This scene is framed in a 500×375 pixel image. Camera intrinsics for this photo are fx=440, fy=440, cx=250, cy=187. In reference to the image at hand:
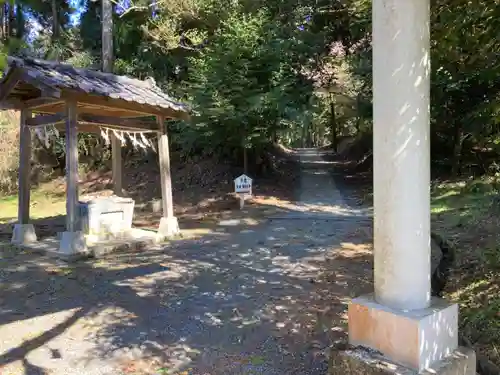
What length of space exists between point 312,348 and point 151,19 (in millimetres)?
13592

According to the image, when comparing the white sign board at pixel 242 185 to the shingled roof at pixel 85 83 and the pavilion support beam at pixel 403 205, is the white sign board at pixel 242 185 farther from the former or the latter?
the pavilion support beam at pixel 403 205

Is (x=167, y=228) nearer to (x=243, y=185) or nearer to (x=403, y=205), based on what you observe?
(x=243, y=185)

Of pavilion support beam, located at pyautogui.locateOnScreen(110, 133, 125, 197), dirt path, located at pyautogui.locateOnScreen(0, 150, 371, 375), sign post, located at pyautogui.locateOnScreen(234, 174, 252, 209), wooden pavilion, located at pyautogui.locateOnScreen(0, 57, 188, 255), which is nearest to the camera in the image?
dirt path, located at pyautogui.locateOnScreen(0, 150, 371, 375)

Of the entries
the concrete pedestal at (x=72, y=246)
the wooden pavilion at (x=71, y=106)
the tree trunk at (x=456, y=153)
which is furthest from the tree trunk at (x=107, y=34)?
the tree trunk at (x=456, y=153)

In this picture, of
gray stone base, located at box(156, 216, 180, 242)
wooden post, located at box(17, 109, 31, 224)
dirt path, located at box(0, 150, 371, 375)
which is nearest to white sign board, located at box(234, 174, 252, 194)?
gray stone base, located at box(156, 216, 180, 242)

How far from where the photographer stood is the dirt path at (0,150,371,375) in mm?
3508

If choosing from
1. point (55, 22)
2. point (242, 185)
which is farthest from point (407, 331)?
point (55, 22)

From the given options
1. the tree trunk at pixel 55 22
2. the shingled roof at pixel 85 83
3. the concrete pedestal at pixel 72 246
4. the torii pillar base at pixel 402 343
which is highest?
the tree trunk at pixel 55 22

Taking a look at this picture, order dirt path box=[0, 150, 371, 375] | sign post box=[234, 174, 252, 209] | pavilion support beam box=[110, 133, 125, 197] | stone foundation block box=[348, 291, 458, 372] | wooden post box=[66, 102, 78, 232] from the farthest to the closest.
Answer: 1. sign post box=[234, 174, 252, 209]
2. pavilion support beam box=[110, 133, 125, 197]
3. wooden post box=[66, 102, 78, 232]
4. dirt path box=[0, 150, 371, 375]
5. stone foundation block box=[348, 291, 458, 372]

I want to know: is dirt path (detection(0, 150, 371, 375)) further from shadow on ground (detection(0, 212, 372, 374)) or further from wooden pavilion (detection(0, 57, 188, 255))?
wooden pavilion (detection(0, 57, 188, 255))

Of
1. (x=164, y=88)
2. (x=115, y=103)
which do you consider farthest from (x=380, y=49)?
(x=164, y=88)

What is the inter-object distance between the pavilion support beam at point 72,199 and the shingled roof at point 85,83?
1.60ft

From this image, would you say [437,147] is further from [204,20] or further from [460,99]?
[204,20]

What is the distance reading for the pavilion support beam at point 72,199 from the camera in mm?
7316
